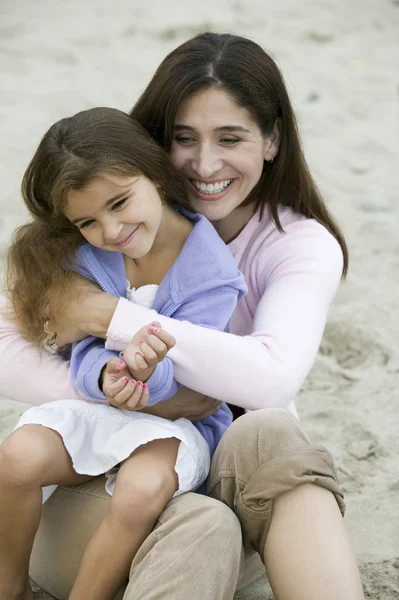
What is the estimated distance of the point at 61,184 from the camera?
2436 millimetres

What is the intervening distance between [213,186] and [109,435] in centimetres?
78

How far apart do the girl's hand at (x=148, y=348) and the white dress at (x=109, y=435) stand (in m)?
0.18

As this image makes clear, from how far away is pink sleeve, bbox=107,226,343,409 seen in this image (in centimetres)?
246

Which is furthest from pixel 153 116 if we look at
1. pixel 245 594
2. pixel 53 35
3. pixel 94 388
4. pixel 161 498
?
pixel 53 35

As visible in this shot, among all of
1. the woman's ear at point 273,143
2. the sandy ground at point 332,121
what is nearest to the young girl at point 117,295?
the woman's ear at point 273,143

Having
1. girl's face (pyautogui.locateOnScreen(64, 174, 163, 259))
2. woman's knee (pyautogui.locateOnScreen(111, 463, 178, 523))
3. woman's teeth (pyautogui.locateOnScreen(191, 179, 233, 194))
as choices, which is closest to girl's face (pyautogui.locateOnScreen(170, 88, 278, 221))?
woman's teeth (pyautogui.locateOnScreen(191, 179, 233, 194))

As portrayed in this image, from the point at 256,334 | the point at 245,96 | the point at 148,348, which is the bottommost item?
the point at 256,334

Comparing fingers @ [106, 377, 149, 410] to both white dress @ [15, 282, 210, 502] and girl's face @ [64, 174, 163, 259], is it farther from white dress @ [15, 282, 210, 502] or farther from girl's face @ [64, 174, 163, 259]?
girl's face @ [64, 174, 163, 259]

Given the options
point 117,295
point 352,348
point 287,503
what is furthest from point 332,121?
point 287,503

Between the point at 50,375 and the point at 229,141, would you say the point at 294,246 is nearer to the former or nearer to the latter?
the point at 229,141

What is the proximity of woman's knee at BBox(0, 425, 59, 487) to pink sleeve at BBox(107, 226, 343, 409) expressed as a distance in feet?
1.09

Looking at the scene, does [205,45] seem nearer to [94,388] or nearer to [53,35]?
[94,388]

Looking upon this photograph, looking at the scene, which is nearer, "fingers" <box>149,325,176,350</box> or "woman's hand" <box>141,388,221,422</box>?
"fingers" <box>149,325,176,350</box>

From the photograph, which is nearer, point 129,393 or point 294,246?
point 129,393
